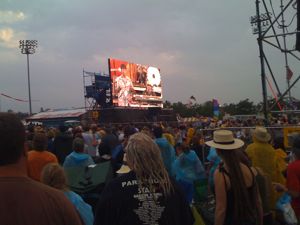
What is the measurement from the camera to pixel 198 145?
30.6 ft

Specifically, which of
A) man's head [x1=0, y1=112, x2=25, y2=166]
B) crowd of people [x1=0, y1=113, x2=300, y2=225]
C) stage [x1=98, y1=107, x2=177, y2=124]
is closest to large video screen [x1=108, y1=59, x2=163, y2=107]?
stage [x1=98, y1=107, x2=177, y2=124]

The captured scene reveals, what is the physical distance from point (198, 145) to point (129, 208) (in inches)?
266

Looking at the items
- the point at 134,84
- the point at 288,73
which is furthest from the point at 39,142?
the point at 134,84

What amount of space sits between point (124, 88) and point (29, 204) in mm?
38581

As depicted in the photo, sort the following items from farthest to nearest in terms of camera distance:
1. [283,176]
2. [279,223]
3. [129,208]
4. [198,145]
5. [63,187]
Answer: [198,145] < [283,176] < [279,223] < [63,187] < [129,208]

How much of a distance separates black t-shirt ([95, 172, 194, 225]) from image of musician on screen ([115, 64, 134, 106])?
3611 centimetres

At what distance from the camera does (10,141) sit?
181 centimetres

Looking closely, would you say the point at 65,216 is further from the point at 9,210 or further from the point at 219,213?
the point at 219,213

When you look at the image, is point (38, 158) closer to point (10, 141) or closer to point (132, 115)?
point (10, 141)

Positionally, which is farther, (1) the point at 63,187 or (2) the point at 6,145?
(1) the point at 63,187

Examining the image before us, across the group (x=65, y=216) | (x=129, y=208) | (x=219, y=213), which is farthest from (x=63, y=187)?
(x=65, y=216)


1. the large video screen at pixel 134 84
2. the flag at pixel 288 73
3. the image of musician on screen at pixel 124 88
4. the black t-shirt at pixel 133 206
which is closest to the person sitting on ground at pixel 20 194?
the black t-shirt at pixel 133 206

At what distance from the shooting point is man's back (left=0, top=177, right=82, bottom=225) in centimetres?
172

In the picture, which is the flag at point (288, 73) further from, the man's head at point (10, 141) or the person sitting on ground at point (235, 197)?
the man's head at point (10, 141)
